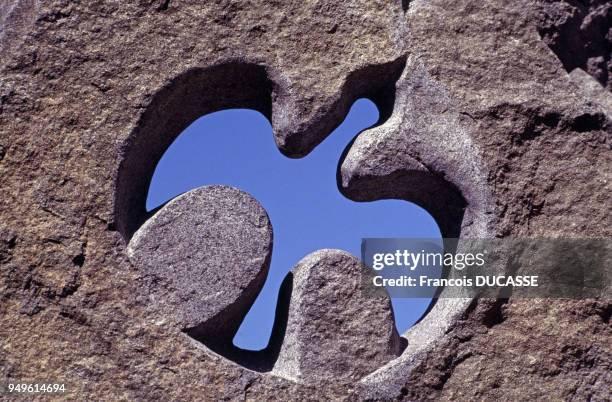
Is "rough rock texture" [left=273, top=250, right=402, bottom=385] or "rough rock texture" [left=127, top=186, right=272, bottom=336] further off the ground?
"rough rock texture" [left=127, top=186, right=272, bottom=336]

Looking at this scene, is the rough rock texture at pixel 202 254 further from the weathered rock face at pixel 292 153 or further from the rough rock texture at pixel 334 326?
the rough rock texture at pixel 334 326

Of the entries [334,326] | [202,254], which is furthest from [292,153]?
[334,326]

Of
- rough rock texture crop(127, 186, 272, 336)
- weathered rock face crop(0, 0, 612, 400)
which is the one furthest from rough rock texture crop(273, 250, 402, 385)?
rough rock texture crop(127, 186, 272, 336)

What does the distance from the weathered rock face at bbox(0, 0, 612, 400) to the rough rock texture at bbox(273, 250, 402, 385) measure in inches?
1.8

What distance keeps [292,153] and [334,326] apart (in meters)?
0.60

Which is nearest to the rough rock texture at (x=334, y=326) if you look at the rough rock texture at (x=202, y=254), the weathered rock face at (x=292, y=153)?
the weathered rock face at (x=292, y=153)

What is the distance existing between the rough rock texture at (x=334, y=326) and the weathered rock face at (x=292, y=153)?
5 centimetres

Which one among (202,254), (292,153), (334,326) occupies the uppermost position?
(292,153)

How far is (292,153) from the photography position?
9.20 feet

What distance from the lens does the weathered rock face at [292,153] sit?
251 centimetres

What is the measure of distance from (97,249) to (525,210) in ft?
4.58

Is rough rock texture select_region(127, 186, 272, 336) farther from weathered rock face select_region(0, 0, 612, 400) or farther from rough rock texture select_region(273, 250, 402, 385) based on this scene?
rough rock texture select_region(273, 250, 402, 385)

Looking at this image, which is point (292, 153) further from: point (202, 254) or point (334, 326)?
point (334, 326)

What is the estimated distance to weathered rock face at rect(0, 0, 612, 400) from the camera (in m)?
2.51
